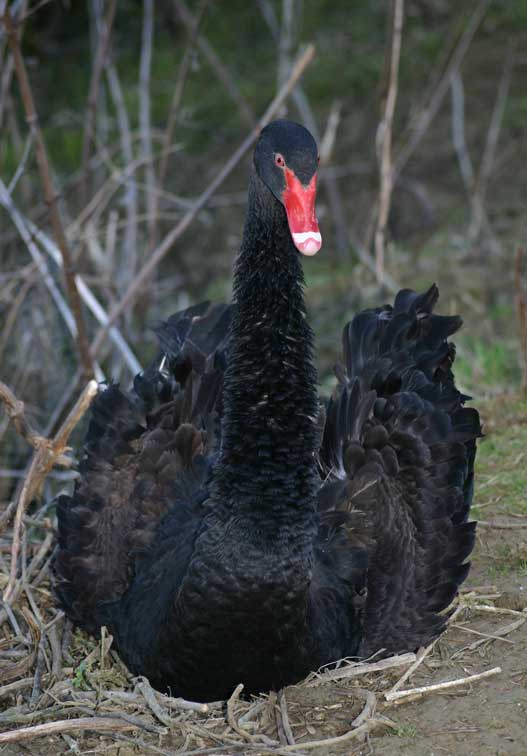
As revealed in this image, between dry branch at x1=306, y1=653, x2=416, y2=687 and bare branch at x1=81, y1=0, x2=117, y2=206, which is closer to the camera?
dry branch at x1=306, y1=653, x2=416, y2=687

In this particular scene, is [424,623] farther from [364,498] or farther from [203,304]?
[203,304]

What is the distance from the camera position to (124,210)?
984 cm

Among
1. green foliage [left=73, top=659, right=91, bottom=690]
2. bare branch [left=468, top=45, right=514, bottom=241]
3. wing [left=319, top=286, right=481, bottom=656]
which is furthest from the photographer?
bare branch [left=468, top=45, right=514, bottom=241]

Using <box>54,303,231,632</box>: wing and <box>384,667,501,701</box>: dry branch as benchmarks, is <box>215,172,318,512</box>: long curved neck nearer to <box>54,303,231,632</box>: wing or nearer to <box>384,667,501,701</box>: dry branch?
<box>54,303,231,632</box>: wing

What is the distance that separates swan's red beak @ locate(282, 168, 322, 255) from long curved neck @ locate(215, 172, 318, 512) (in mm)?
175

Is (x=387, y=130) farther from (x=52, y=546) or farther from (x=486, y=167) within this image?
(x=52, y=546)

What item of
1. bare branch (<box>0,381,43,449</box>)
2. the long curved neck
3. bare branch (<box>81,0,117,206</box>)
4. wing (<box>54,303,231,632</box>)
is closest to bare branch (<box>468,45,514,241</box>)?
bare branch (<box>81,0,117,206</box>)

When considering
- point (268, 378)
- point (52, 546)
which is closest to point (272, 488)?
point (268, 378)

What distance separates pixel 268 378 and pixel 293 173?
643 millimetres

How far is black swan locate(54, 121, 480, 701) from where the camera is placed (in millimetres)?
3709

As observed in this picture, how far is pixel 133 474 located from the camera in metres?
4.73

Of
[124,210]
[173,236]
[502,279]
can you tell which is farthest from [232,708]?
[124,210]

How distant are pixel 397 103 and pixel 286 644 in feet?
26.5

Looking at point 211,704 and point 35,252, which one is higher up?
point 35,252
